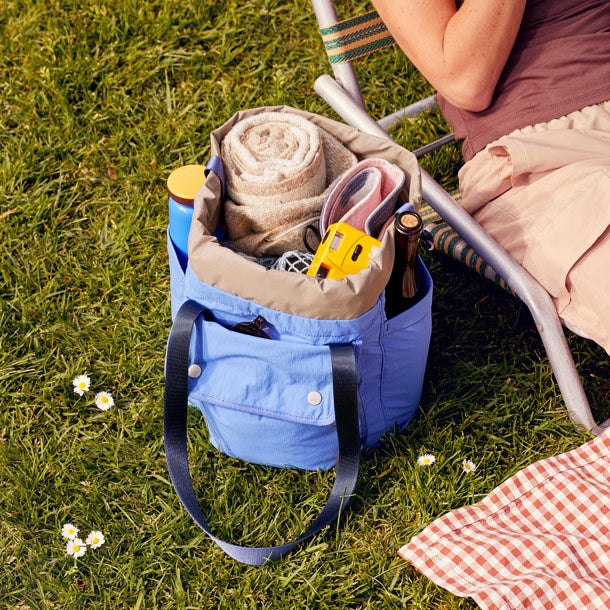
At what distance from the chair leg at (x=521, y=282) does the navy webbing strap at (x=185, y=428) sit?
538 mm

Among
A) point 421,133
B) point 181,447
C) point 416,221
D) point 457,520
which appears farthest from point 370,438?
point 421,133

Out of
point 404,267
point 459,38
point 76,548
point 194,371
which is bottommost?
point 76,548

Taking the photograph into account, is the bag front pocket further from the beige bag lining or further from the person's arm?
the person's arm

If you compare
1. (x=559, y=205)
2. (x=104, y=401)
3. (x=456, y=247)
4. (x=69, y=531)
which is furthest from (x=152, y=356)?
(x=559, y=205)

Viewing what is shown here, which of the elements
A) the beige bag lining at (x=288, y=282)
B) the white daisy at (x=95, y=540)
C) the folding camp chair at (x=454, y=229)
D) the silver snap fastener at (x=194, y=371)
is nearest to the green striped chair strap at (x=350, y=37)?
the folding camp chair at (x=454, y=229)

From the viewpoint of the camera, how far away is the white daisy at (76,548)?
6.39 feet

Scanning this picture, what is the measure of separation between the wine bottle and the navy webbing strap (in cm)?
29

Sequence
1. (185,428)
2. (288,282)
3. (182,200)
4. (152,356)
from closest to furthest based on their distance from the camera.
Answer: (288,282) → (185,428) → (182,200) → (152,356)

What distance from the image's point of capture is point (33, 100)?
120 inches

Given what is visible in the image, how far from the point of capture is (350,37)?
87.6 inches

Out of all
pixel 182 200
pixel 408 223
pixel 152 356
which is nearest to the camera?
pixel 408 223

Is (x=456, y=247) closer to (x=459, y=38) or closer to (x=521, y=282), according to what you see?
(x=521, y=282)

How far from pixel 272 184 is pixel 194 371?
53 cm

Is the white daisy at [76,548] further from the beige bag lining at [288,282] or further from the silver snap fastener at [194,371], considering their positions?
the beige bag lining at [288,282]
